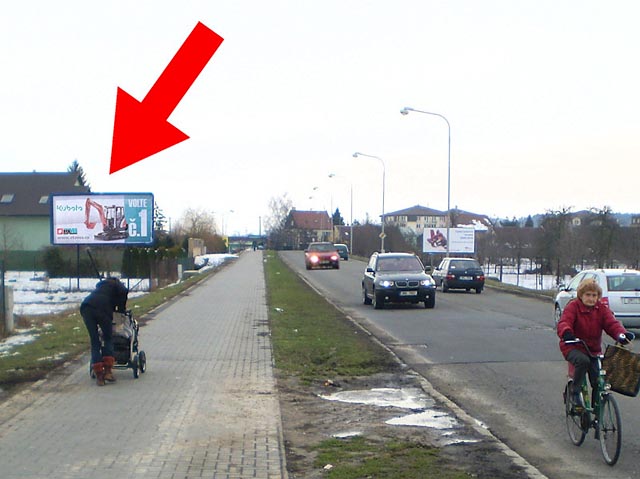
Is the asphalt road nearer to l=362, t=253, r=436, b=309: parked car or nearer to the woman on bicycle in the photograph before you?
l=362, t=253, r=436, b=309: parked car

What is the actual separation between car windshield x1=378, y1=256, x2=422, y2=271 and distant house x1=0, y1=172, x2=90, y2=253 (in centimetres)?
4013

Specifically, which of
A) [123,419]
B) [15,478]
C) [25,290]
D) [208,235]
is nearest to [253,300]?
[25,290]

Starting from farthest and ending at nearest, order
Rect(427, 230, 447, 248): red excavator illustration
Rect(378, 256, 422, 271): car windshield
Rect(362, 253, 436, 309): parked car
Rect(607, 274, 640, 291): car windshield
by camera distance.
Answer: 1. Rect(427, 230, 447, 248): red excavator illustration
2. Rect(378, 256, 422, 271): car windshield
3. Rect(362, 253, 436, 309): parked car
4. Rect(607, 274, 640, 291): car windshield

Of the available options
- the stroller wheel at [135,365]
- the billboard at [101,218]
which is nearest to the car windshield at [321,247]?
the billboard at [101,218]

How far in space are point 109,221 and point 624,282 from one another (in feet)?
77.2

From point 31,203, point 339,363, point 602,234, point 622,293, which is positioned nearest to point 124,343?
point 339,363

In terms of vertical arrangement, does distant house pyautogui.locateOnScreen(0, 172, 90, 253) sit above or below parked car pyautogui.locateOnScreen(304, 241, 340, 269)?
above

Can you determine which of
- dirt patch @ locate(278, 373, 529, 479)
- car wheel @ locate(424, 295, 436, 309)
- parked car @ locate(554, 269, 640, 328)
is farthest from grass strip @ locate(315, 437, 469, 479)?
car wheel @ locate(424, 295, 436, 309)

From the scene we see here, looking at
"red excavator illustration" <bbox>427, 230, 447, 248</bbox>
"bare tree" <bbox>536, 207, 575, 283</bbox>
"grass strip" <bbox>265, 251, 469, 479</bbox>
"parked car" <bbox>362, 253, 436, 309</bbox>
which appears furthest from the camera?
"red excavator illustration" <bbox>427, 230, 447, 248</bbox>

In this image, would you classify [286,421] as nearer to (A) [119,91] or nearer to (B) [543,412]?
(B) [543,412]

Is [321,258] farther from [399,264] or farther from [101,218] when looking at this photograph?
[399,264]

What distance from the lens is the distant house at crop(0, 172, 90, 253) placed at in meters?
61.3

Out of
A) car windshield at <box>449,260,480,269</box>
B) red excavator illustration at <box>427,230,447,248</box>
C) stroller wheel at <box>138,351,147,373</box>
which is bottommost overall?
stroller wheel at <box>138,351,147,373</box>

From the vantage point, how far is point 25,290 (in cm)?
3925
